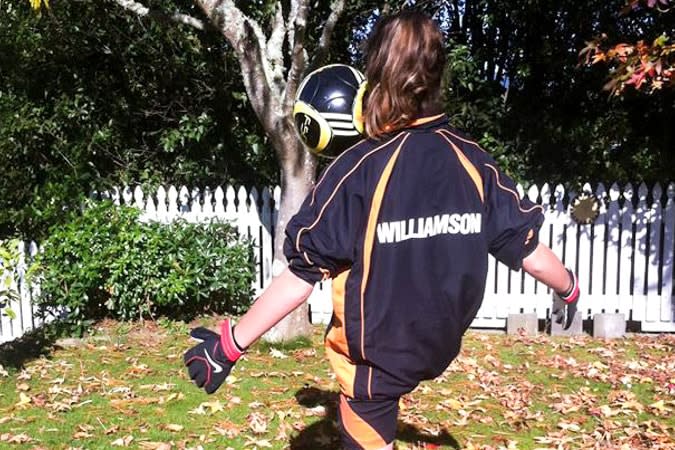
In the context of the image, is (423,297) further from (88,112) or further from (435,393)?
(88,112)

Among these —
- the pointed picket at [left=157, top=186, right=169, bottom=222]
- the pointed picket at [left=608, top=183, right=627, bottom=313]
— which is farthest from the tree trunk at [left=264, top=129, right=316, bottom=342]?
the pointed picket at [left=608, top=183, right=627, bottom=313]

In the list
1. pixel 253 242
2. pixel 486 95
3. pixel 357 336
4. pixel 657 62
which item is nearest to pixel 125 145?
pixel 253 242

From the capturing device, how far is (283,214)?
5910 millimetres

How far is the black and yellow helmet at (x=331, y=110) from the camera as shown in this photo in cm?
267

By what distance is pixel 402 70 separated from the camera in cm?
194

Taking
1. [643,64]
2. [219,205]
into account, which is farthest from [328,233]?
[219,205]

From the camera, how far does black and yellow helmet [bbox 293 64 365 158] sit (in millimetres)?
2666

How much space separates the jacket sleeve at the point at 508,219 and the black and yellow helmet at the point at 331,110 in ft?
2.32

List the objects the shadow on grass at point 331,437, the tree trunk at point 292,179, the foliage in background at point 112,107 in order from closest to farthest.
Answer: the shadow on grass at point 331,437
the tree trunk at point 292,179
the foliage in background at point 112,107

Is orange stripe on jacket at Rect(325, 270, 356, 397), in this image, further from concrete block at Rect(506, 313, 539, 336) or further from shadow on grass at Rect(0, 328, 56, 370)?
concrete block at Rect(506, 313, 539, 336)

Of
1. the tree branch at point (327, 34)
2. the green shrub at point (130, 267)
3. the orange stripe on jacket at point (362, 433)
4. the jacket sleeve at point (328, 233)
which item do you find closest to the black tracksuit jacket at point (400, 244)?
the jacket sleeve at point (328, 233)

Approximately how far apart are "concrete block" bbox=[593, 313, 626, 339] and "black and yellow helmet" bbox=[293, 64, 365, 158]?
4962 millimetres

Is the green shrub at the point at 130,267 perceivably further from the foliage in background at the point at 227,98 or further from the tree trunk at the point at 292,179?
the tree trunk at the point at 292,179

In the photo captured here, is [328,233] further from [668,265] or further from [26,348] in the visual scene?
[668,265]
